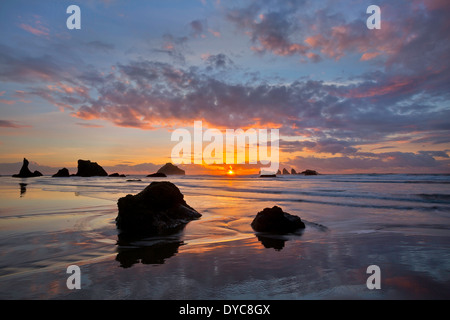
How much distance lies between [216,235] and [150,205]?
3.11 m

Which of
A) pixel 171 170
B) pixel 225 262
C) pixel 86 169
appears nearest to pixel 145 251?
pixel 225 262

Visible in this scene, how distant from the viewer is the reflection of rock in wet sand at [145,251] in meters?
4.81

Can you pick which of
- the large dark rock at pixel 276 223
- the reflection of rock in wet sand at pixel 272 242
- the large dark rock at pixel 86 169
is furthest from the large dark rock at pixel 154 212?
the large dark rock at pixel 86 169

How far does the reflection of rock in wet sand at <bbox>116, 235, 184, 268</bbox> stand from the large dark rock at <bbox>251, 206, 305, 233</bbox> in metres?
2.98

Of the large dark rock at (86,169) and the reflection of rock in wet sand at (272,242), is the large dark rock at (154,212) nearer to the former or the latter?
the reflection of rock in wet sand at (272,242)

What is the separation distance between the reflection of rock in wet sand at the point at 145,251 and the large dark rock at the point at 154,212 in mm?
1361

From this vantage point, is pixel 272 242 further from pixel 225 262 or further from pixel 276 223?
pixel 225 262

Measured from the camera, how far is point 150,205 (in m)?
8.91

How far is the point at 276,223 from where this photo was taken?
795 cm

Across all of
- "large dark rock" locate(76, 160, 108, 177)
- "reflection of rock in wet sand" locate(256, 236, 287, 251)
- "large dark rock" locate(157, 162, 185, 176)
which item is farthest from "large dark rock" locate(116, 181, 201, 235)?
"large dark rock" locate(157, 162, 185, 176)

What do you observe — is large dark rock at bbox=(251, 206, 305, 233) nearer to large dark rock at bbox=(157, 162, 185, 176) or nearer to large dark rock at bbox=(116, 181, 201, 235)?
large dark rock at bbox=(116, 181, 201, 235)

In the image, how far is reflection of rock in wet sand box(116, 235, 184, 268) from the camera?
481cm
